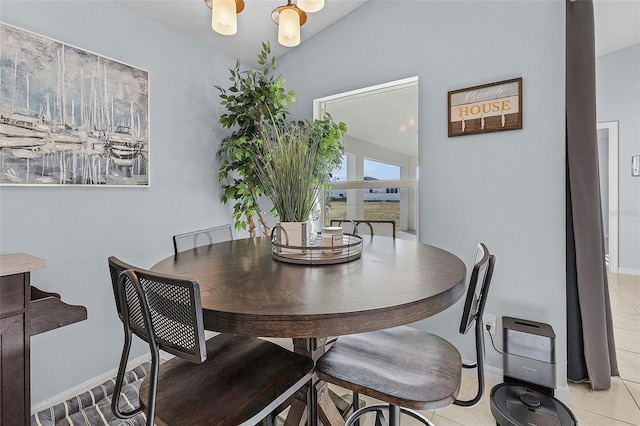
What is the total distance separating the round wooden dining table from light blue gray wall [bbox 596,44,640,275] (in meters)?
4.59

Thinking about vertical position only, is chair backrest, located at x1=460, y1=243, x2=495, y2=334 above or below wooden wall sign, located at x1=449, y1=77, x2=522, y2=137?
below

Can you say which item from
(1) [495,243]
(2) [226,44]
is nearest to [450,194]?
(1) [495,243]

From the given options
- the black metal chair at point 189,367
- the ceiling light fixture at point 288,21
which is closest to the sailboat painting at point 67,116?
the ceiling light fixture at point 288,21

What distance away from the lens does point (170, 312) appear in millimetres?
743

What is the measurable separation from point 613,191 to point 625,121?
937 mm

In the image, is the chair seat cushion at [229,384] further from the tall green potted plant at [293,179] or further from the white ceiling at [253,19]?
the white ceiling at [253,19]

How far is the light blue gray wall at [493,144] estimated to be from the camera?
6.04ft

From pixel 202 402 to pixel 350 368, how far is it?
445mm

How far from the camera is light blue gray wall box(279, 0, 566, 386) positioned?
72.5 inches

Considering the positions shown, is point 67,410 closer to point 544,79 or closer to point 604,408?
point 604,408

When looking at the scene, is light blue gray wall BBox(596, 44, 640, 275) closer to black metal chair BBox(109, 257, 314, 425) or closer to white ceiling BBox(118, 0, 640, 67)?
white ceiling BBox(118, 0, 640, 67)

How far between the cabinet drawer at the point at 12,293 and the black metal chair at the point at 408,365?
1.22 metres

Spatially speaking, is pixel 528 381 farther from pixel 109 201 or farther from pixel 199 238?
pixel 109 201

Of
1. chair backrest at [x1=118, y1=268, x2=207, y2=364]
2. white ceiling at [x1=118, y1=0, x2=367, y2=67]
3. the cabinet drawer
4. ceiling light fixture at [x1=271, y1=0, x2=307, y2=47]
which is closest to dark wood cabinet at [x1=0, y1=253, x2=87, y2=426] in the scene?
the cabinet drawer
